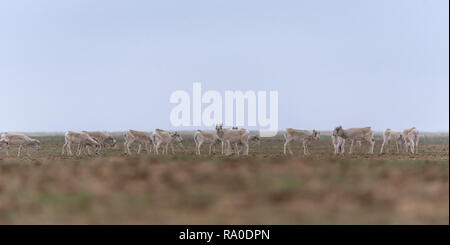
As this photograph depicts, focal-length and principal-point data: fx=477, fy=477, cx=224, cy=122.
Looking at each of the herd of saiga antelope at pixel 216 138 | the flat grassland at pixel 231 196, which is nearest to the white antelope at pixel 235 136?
the herd of saiga antelope at pixel 216 138

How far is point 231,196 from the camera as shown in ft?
35.6

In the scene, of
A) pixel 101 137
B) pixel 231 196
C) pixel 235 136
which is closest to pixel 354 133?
pixel 235 136

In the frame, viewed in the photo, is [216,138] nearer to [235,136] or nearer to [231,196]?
[235,136]

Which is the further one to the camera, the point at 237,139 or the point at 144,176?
the point at 237,139

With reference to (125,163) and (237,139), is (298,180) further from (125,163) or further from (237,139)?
(237,139)

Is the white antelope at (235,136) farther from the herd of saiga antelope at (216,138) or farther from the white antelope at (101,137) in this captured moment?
the white antelope at (101,137)

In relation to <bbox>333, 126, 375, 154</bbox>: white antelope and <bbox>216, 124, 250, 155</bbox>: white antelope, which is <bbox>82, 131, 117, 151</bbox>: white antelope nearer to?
<bbox>216, 124, 250, 155</bbox>: white antelope

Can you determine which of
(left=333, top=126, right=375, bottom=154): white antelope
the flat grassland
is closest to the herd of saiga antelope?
(left=333, top=126, right=375, bottom=154): white antelope

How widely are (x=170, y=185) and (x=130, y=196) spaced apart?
1152mm

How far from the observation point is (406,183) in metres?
11.8

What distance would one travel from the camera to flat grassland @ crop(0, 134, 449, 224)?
9.69 metres

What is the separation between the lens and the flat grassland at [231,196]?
31.8ft
